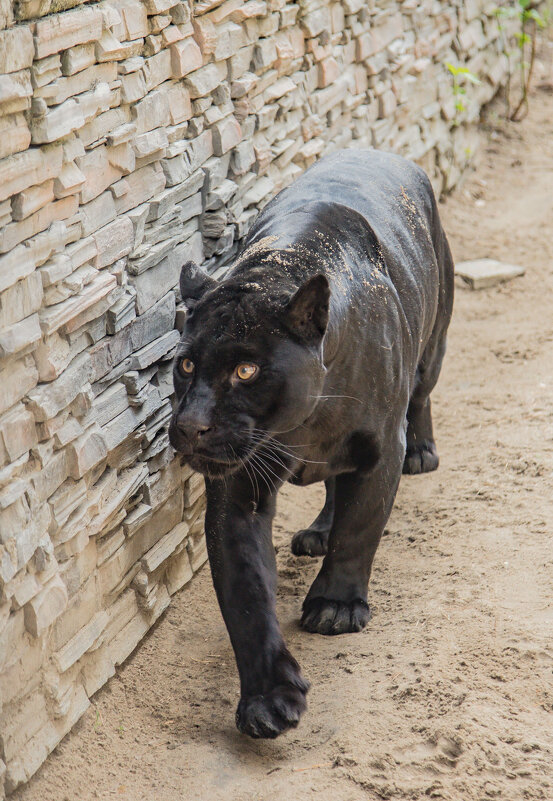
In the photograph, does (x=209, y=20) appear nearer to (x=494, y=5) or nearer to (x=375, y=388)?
(x=375, y=388)

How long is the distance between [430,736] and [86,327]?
156 centimetres

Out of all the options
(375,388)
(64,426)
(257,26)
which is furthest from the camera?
(257,26)

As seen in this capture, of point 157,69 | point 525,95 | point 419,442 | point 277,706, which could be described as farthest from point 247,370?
point 525,95

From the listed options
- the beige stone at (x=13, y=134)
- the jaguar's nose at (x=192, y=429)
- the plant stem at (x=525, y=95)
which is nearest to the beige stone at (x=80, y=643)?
the jaguar's nose at (x=192, y=429)

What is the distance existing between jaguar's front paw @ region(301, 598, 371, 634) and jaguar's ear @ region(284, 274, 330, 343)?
1058 mm

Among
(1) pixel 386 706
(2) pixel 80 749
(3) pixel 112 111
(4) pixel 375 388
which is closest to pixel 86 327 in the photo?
(3) pixel 112 111

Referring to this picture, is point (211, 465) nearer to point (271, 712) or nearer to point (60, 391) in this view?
point (60, 391)

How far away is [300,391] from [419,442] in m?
1.82

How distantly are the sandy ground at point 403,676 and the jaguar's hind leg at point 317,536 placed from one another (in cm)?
7

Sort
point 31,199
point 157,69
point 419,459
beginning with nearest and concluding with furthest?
point 31,199 < point 157,69 < point 419,459

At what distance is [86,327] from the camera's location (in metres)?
2.97

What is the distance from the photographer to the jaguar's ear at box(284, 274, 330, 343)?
2783mm

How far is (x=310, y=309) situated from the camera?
2836 millimetres

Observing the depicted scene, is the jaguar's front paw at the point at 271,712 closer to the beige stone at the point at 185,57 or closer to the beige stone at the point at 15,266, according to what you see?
the beige stone at the point at 15,266
